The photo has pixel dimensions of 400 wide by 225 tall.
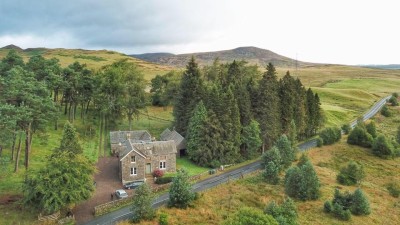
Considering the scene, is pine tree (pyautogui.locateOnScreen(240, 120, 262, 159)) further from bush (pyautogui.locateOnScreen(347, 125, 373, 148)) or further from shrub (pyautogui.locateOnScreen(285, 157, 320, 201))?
bush (pyautogui.locateOnScreen(347, 125, 373, 148))

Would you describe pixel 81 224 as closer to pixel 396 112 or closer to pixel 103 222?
pixel 103 222

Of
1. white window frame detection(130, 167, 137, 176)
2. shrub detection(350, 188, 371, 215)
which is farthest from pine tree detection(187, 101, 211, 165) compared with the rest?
shrub detection(350, 188, 371, 215)

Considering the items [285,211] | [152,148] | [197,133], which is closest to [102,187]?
[152,148]

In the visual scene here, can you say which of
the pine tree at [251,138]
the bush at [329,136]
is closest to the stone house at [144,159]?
the pine tree at [251,138]

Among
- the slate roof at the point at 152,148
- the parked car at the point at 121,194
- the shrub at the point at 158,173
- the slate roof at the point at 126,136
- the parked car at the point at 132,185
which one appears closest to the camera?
the parked car at the point at 121,194

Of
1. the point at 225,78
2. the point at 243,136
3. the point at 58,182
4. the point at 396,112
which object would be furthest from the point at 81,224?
the point at 396,112

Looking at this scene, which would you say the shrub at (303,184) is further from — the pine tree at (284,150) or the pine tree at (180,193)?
the pine tree at (180,193)

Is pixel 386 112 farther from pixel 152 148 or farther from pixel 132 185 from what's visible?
pixel 132 185
